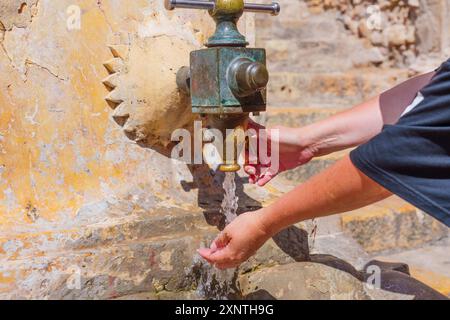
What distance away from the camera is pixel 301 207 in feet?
4.18

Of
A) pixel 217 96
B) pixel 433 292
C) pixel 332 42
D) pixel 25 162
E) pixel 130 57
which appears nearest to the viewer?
pixel 217 96

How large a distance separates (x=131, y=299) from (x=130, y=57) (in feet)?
1.86

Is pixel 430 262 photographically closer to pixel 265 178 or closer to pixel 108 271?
pixel 265 178

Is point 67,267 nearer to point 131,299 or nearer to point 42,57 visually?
point 131,299

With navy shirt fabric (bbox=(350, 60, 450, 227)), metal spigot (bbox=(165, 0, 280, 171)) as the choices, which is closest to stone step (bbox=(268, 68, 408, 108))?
metal spigot (bbox=(165, 0, 280, 171))

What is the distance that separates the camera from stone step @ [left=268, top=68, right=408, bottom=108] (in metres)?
3.51

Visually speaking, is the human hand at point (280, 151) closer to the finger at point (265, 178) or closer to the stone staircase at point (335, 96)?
the finger at point (265, 178)

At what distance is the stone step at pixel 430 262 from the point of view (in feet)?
6.34

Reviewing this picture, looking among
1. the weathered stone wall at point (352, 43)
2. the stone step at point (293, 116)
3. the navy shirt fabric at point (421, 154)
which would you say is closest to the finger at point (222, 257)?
the navy shirt fabric at point (421, 154)

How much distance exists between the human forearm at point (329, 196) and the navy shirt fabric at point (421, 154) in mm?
53

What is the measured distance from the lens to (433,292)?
5.76 ft

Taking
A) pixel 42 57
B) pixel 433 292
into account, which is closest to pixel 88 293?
pixel 42 57

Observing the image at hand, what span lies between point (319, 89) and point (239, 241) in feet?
7.66

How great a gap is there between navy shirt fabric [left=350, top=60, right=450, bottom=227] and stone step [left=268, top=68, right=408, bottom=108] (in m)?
2.31
